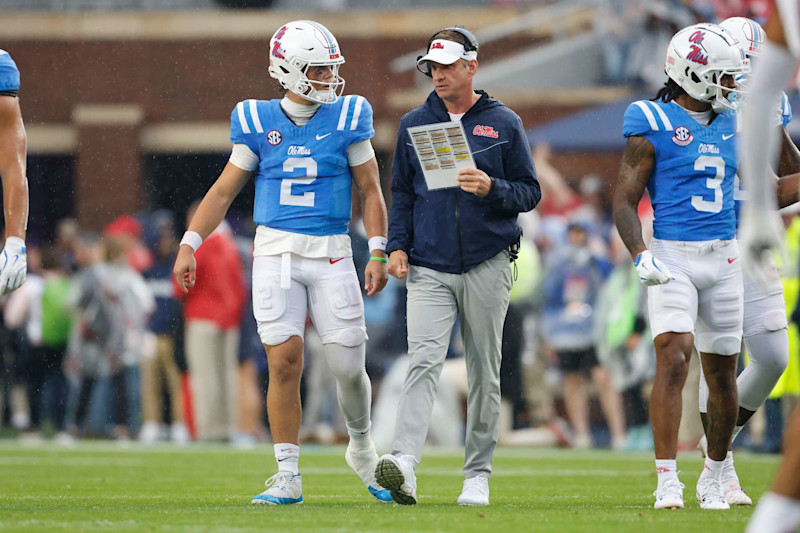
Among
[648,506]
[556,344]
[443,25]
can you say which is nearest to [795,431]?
[648,506]

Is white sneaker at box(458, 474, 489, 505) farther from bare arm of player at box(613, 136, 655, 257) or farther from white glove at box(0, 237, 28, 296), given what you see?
white glove at box(0, 237, 28, 296)

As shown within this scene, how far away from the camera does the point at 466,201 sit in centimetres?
704

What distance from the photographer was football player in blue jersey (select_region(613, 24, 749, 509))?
21.9 feet

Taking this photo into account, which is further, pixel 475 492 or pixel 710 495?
pixel 475 492

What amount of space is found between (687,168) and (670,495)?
4.86 ft

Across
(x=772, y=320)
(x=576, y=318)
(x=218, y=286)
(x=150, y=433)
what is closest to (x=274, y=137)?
(x=772, y=320)

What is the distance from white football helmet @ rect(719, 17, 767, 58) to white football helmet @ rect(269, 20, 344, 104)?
1.88 metres

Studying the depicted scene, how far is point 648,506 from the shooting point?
272 inches

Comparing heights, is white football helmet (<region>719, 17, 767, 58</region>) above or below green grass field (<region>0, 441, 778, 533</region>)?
above

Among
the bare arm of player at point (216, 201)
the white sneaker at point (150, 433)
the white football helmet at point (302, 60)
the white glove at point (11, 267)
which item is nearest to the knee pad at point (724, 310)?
the white football helmet at point (302, 60)

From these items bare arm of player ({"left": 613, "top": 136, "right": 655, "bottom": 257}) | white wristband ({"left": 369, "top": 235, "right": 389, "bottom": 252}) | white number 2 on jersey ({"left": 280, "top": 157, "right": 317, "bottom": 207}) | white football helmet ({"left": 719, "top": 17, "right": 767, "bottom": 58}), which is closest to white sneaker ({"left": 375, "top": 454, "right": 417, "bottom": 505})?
white wristband ({"left": 369, "top": 235, "right": 389, "bottom": 252})

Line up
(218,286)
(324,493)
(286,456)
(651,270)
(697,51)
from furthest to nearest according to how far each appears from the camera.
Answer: (218,286)
(324,493)
(286,456)
(697,51)
(651,270)

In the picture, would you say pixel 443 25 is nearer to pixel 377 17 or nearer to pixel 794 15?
pixel 377 17

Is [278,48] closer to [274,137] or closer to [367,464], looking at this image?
[274,137]
